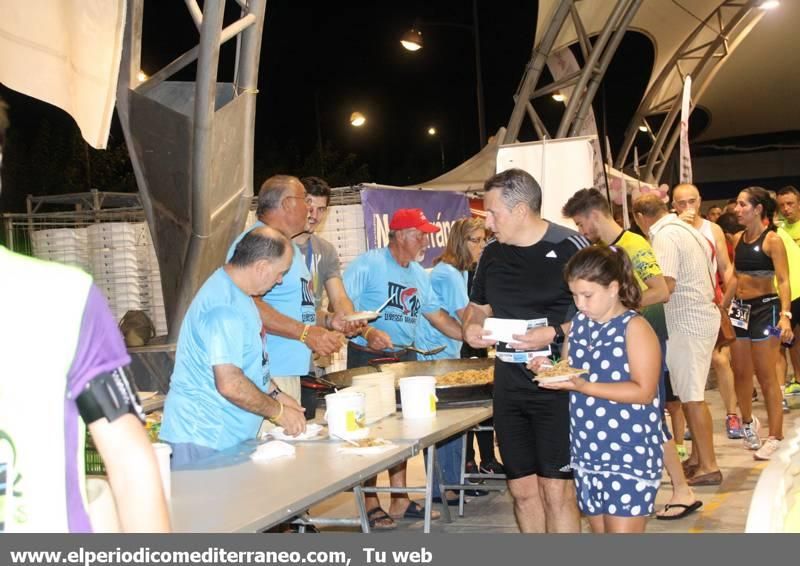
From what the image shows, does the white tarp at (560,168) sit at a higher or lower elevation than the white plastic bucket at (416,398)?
higher

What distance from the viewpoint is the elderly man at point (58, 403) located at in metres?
1.35

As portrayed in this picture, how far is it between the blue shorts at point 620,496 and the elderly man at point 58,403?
238 centimetres

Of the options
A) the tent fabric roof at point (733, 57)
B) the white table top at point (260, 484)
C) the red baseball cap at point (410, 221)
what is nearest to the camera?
the white table top at point (260, 484)

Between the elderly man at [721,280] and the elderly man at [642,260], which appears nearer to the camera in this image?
the elderly man at [642,260]

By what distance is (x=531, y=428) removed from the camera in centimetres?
393

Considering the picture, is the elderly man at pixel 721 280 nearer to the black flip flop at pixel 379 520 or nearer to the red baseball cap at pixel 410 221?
the red baseball cap at pixel 410 221

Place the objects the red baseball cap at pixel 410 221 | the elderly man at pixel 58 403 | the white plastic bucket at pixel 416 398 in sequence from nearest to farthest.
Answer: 1. the elderly man at pixel 58 403
2. the white plastic bucket at pixel 416 398
3. the red baseball cap at pixel 410 221

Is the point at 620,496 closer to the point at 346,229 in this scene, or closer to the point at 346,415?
the point at 346,415

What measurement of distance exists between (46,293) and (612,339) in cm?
256

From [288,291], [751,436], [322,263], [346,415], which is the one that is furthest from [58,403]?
[751,436]

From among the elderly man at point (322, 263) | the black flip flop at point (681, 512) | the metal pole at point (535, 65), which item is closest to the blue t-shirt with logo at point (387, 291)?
the elderly man at point (322, 263)

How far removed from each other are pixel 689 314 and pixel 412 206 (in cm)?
368

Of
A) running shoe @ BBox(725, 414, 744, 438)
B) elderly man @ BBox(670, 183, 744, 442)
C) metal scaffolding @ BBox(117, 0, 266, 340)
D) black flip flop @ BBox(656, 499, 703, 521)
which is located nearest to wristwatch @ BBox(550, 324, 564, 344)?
black flip flop @ BBox(656, 499, 703, 521)
